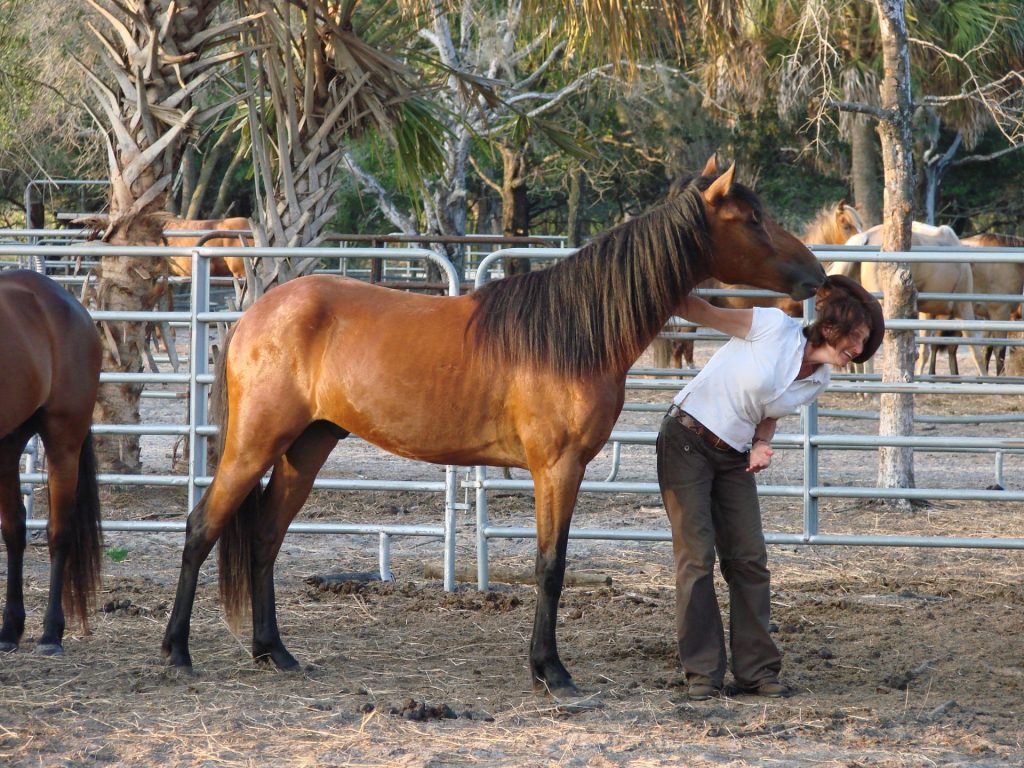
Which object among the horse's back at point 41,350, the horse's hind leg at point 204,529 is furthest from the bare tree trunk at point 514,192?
the horse's hind leg at point 204,529

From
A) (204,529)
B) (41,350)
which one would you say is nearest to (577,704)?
(204,529)

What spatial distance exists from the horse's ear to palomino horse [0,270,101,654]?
2453 millimetres

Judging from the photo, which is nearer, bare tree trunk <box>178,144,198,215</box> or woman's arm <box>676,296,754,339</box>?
woman's arm <box>676,296,754,339</box>

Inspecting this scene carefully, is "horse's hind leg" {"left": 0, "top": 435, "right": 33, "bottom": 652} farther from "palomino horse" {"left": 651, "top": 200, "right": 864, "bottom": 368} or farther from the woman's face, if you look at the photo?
"palomino horse" {"left": 651, "top": 200, "right": 864, "bottom": 368}

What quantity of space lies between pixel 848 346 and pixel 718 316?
44cm

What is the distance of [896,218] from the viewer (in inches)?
Answer: 279

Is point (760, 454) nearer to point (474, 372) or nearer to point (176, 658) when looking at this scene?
point (474, 372)

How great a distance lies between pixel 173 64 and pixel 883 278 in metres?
4.46

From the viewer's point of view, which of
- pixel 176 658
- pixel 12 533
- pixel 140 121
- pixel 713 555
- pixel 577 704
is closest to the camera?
pixel 577 704

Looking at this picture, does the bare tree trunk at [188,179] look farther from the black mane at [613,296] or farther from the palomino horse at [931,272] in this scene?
the black mane at [613,296]

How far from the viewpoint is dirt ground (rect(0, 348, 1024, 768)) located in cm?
323

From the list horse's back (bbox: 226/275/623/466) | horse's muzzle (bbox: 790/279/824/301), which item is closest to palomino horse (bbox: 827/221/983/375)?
horse's muzzle (bbox: 790/279/824/301)

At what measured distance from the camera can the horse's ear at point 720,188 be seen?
3670 mm

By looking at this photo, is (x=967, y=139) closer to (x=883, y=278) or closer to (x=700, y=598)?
(x=883, y=278)
